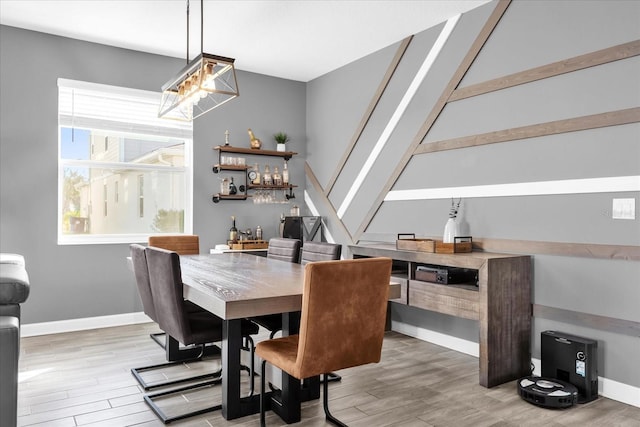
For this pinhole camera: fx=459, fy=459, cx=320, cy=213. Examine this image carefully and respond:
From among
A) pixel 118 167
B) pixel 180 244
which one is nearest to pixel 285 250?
pixel 180 244

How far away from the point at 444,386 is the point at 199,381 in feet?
5.29

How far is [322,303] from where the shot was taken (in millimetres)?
1965

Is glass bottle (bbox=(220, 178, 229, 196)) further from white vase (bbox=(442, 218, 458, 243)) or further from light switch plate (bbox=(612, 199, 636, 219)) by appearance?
light switch plate (bbox=(612, 199, 636, 219))

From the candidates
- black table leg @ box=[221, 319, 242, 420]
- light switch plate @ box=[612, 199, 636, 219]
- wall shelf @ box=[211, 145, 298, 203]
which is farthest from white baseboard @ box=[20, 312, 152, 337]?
light switch plate @ box=[612, 199, 636, 219]

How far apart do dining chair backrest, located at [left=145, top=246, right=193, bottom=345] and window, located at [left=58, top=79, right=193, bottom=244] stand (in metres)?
2.45

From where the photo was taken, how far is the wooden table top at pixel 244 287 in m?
1.97

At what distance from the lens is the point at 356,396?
2.82 metres

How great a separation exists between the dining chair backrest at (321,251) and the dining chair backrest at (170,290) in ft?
3.82

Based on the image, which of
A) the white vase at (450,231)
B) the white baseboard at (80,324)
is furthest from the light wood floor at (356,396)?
the white vase at (450,231)

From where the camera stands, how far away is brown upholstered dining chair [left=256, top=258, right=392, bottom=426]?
1946 millimetres

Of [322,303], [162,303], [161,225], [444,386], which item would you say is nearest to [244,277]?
[162,303]

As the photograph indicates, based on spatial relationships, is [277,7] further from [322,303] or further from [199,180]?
[322,303]

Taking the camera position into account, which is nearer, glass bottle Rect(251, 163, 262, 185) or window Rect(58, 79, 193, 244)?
window Rect(58, 79, 193, 244)

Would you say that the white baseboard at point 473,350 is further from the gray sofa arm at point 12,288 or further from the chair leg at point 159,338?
the gray sofa arm at point 12,288
